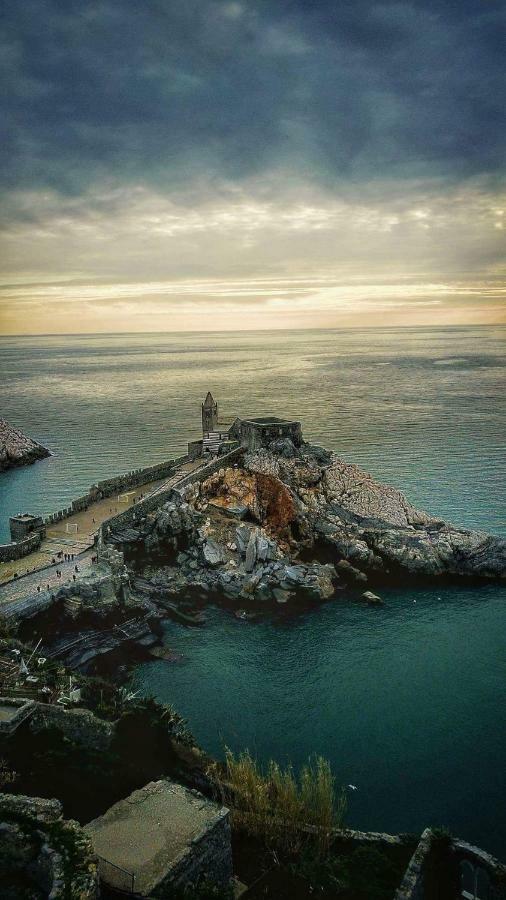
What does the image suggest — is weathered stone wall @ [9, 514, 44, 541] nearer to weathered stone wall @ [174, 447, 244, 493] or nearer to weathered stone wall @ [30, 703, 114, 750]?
weathered stone wall @ [174, 447, 244, 493]

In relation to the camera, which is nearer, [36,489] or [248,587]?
[248,587]

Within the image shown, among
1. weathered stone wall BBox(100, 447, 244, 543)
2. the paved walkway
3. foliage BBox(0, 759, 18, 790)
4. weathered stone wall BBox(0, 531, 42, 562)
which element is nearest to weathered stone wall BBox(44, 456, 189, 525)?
the paved walkway

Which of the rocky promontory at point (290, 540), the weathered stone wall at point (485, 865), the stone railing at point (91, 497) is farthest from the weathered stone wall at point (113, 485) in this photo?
the weathered stone wall at point (485, 865)

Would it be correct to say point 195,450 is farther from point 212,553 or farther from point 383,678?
point 383,678

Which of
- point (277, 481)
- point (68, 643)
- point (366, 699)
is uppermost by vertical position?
point (277, 481)

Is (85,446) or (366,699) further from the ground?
(85,446)

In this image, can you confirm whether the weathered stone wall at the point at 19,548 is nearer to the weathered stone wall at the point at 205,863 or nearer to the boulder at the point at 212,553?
the boulder at the point at 212,553

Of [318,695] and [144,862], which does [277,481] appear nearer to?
[318,695]

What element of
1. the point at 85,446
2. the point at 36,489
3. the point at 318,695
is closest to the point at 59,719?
the point at 318,695
